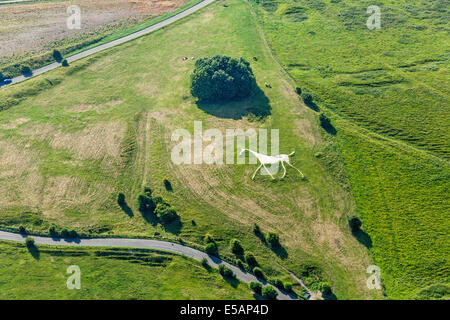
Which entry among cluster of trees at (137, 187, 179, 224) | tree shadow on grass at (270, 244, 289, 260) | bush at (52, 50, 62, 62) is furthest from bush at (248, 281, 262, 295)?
bush at (52, 50, 62, 62)

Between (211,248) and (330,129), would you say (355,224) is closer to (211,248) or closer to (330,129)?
(211,248)

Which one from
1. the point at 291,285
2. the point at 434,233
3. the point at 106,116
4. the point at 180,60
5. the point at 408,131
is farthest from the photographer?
the point at 180,60

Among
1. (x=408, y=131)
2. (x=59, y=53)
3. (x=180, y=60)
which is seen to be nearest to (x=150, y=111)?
(x=180, y=60)

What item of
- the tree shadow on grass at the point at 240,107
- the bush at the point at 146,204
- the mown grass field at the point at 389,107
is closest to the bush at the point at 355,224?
the mown grass field at the point at 389,107

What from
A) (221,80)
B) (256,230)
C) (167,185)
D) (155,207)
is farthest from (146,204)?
(221,80)

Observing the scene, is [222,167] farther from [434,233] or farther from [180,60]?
[180,60]
